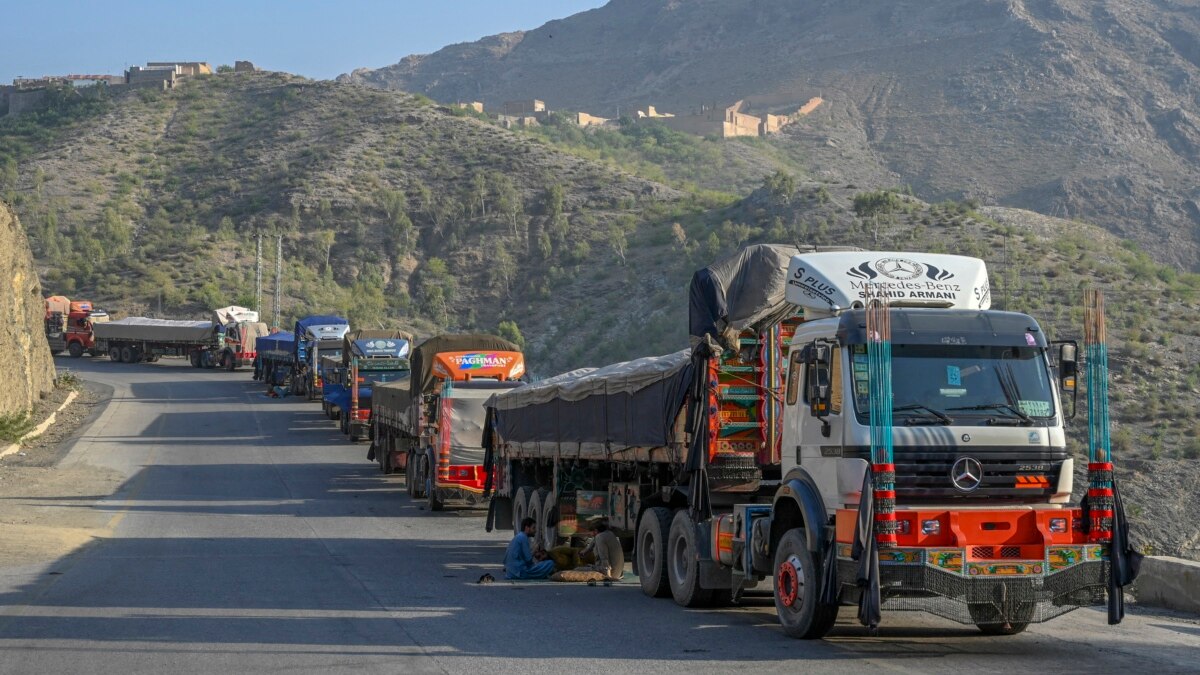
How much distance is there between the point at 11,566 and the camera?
58.4 feet

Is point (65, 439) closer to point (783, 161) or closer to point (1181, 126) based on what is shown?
point (783, 161)

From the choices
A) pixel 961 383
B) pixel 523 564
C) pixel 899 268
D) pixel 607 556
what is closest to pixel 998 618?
Answer: pixel 961 383

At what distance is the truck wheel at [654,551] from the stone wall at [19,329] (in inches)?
1255

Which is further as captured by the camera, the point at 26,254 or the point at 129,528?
the point at 26,254

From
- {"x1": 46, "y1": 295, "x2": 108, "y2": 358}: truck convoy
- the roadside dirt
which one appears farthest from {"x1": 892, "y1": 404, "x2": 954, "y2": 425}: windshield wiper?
{"x1": 46, "y1": 295, "x2": 108, "y2": 358}: truck convoy

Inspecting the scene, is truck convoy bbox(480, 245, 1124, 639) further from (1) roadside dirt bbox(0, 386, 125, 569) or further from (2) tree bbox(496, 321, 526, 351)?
(2) tree bbox(496, 321, 526, 351)

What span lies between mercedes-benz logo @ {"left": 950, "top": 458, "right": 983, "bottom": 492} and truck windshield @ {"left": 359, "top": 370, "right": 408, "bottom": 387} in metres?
32.2

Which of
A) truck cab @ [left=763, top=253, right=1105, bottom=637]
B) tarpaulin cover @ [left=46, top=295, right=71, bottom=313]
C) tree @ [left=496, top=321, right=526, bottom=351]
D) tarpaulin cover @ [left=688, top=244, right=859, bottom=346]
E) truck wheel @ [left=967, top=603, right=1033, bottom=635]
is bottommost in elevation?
truck wheel @ [left=967, top=603, right=1033, bottom=635]

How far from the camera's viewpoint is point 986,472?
10.8 m

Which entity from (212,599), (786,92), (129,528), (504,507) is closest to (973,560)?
(212,599)

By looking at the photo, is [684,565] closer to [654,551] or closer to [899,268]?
[654,551]

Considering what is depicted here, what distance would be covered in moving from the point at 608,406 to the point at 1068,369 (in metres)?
6.71

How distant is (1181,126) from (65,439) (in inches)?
5483

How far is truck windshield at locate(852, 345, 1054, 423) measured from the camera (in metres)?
11.0
